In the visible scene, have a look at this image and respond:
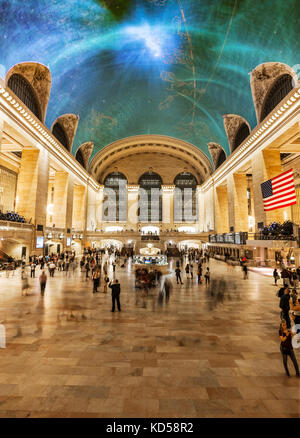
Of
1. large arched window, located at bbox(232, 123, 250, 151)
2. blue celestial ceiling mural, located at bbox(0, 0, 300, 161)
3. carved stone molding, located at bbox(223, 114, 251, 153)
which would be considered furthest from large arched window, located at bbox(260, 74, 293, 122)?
carved stone molding, located at bbox(223, 114, 251, 153)

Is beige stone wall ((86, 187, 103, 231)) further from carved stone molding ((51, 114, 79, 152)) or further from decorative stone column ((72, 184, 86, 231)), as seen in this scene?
carved stone molding ((51, 114, 79, 152))

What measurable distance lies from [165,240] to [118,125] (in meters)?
18.1

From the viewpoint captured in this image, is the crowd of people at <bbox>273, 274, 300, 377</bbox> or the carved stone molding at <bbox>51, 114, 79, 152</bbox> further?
the carved stone molding at <bbox>51, 114, 79, 152</bbox>

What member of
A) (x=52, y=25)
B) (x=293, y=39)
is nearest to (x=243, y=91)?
(x=293, y=39)

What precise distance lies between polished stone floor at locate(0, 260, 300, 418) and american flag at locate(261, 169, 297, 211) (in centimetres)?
994

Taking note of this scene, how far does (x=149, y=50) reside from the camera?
766 inches

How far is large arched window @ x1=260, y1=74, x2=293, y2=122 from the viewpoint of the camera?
55.9ft

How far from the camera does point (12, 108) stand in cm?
1571

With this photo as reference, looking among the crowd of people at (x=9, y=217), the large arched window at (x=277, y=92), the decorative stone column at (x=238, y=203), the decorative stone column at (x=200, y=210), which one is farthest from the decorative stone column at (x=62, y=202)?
the decorative stone column at (x=200, y=210)

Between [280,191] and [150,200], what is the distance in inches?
1133

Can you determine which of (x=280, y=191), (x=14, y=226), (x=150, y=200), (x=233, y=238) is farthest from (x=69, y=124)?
(x=280, y=191)

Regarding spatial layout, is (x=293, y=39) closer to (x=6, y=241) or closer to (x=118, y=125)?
(x=118, y=125)

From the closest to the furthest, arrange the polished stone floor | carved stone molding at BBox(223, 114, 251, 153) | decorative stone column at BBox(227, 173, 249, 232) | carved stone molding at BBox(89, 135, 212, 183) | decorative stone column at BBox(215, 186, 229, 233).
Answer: the polished stone floor
carved stone molding at BBox(223, 114, 251, 153)
decorative stone column at BBox(227, 173, 249, 232)
decorative stone column at BBox(215, 186, 229, 233)
carved stone molding at BBox(89, 135, 212, 183)

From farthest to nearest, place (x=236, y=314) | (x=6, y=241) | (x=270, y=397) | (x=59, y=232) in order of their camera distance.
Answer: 1. (x=59, y=232)
2. (x=6, y=241)
3. (x=236, y=314)
4. (x=270, y=397)
